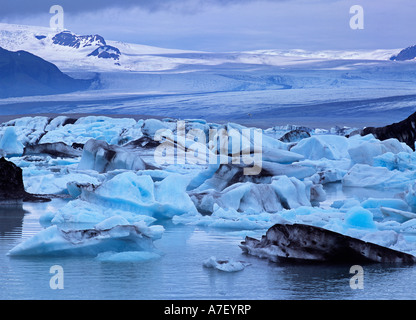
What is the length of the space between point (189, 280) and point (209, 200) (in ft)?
11.9

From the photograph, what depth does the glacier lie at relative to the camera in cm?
473

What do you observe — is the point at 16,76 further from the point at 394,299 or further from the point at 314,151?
the point at 394,299

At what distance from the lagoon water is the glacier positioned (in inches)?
7.9

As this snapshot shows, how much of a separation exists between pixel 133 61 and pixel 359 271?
58.6m

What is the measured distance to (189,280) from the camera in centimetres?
406

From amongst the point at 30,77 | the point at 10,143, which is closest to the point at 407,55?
the point at 30,77

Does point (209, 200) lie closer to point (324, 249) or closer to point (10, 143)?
point (324, 249)

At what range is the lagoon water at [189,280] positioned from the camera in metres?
3.70

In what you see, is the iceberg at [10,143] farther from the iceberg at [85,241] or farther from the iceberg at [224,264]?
the iceberg at [224,264]

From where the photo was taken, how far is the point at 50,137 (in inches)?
882

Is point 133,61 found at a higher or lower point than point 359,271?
higher

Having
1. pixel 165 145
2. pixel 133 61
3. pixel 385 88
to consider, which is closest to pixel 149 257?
pixel 165 145

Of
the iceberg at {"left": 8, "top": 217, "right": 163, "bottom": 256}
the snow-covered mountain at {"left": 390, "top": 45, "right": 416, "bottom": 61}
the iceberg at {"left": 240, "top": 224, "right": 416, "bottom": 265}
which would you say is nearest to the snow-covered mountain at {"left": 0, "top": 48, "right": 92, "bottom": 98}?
the snow-covered mountain at {"left": 390, "top": 45, "right": 416, "bottom": 61}

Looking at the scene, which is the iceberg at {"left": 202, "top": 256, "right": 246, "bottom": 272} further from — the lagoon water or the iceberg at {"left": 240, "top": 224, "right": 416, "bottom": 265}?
the iceberg at {"left": 240, "top": 224, "right": 416, "bottom": 265}
